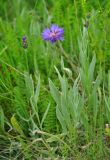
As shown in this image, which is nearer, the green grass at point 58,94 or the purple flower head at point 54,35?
the green grass at point 58,94

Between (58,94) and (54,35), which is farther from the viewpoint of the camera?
(54,35)

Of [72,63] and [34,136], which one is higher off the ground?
[72,63]

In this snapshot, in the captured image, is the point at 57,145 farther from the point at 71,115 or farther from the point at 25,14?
the point at 25,14

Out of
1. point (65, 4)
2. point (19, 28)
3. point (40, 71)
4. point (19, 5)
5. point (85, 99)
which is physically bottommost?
point (85, 99)

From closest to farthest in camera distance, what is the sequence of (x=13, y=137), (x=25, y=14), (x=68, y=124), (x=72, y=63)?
1. (x=68, y=124)
2. (x=13, y=137)
3. (x=72, y=63)
4. (x=25, y=14)

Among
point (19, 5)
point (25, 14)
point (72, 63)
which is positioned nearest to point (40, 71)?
point (72, 63)

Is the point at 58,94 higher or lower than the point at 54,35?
lower

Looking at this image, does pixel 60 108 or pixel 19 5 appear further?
pixel 19 5

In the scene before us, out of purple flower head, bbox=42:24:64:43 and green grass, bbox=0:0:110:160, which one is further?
purple flower head, bbox=42:24:64:43
